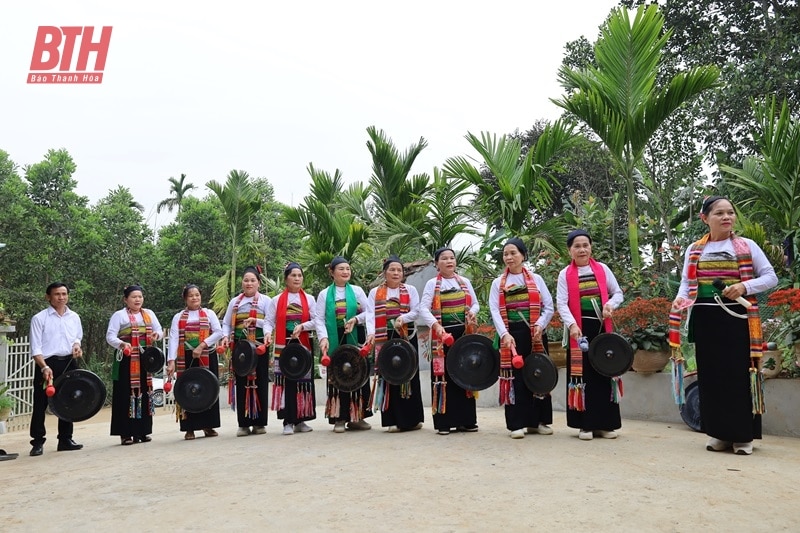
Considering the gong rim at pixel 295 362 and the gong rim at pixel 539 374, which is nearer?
the gong rim at pixel 539 374

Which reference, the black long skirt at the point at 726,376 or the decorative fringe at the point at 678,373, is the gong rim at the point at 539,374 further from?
the black long skirt at the point at 726,376

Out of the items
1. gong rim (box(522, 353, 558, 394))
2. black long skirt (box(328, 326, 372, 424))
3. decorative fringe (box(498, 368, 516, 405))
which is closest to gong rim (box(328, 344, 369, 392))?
black long skirt (box(328, 326, 372, 424))

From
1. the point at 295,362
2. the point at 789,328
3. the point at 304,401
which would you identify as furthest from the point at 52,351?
the point at 789,328

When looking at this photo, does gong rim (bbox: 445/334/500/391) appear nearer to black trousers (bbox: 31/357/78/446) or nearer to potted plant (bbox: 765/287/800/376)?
potted plant (bbox: 765/287/800/376)

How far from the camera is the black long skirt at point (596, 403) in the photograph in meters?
5.25

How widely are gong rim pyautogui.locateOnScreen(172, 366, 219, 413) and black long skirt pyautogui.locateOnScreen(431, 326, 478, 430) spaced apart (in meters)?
2.21

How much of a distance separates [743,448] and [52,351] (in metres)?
5.75

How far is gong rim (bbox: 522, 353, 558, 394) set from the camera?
5.40 m

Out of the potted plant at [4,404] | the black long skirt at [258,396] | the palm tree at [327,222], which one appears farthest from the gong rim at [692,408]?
the potted plant at [4,404]

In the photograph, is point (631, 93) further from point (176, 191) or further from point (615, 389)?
point (176, 191)

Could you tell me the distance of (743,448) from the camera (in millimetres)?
4488

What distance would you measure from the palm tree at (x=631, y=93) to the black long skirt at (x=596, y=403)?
255 centimetres

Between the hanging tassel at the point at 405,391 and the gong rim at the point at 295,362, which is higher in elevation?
the gong rim at the point at 295,362

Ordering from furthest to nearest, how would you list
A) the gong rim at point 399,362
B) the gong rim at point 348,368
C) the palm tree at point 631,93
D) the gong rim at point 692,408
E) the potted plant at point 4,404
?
the potted plant at point 4,404, the palm tree at point 631,93, the gong rim at point 348,368, the gong rim at point 399,362, the gong rim at point 692,408
